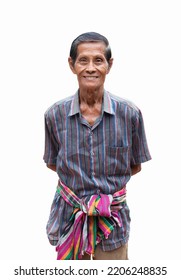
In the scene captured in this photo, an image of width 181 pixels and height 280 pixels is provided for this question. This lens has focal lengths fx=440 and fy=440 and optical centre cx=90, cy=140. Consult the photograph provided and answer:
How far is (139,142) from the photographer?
2721 mm

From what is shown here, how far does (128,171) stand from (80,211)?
1.25 feet

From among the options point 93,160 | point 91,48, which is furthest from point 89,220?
point 91,48

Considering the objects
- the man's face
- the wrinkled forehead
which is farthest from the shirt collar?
the wrinkled forehead

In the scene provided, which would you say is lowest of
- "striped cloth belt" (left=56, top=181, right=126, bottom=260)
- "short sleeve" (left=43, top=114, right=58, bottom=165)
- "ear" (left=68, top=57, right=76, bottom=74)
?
Answer: "striped cloth belt" (left=56, top=181, right=126, bottom=260)

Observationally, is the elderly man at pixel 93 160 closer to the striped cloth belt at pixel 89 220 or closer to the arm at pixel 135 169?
the striped cloth belt at pixel 89 220

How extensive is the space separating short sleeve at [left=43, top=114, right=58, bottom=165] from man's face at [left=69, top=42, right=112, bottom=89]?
15.6 inches

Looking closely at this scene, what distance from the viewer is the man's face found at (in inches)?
95.1

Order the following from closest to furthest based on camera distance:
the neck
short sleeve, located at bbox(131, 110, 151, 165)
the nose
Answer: the nose
the neck
short sleeve, located at bbox(131, 110, 151, 165)

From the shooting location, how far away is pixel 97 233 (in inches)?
104

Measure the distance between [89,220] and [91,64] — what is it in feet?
3.03

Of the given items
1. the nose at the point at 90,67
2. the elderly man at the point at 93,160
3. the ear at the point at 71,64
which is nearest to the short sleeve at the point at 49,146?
the elderly man at the point at 93,160

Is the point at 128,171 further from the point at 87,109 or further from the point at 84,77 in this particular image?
the point at 84,77

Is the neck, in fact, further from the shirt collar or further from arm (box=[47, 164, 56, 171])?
arm (box=[47, 164, 56, 171])

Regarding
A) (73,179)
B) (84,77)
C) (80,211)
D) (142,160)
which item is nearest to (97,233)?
(80,211)
